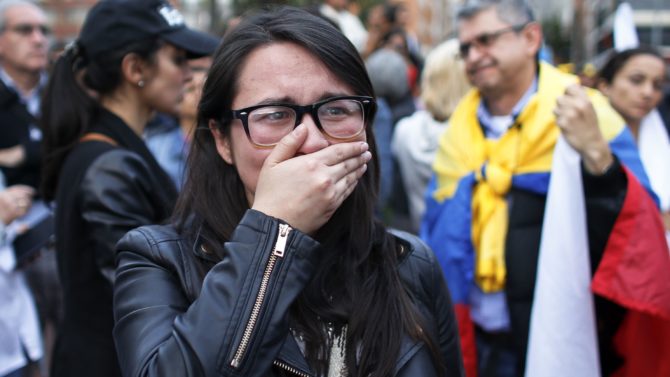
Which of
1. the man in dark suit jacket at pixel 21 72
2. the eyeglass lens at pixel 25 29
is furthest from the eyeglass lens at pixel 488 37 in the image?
the eyeglass lens at pixel 25 29

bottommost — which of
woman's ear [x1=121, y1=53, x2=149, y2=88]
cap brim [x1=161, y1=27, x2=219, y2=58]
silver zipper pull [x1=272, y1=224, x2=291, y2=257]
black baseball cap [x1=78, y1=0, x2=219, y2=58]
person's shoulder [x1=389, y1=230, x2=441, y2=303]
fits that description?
person's shoulder [x1=389, y1=230, x2=441, y2=303]

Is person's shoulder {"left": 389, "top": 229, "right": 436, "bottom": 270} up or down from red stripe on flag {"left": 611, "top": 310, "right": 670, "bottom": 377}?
up

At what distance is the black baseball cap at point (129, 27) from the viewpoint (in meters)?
2.92

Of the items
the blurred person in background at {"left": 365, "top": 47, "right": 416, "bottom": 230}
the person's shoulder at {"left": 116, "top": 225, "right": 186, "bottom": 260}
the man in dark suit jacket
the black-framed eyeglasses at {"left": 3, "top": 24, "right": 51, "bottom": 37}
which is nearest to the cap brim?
the person's shoulder at {"left": 116, "top": 225, "right": 186, "bottom": 260}

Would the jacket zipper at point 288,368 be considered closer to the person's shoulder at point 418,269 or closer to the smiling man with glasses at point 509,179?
the person's shoulder at point 418,269

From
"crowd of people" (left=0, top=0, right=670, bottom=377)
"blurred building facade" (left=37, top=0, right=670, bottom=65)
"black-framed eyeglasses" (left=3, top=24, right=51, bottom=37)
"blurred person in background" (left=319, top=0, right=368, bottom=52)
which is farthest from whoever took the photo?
"blurred building facade" (left=37, top=0, right=670, bottom=65)

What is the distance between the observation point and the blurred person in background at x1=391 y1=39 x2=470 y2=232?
4.96 m

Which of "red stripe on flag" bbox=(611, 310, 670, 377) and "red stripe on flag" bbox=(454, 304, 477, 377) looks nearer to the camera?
"red stripe on flag" bbox=(611, 310, 670, 377)

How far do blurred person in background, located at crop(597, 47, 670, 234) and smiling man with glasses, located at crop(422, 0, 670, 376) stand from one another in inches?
40.0

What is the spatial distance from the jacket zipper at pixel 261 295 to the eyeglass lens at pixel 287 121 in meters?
0.25

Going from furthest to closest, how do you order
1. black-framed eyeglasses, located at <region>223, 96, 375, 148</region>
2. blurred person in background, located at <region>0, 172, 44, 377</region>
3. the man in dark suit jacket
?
the man in dark suit jacket → blurred person in background, located at <region>0, 172, 44, 377</region> → black-framed eyeglasses, located at <region>223, 96, 375, 148</region>

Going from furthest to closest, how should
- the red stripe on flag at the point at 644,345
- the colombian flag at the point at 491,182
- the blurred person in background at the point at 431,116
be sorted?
1. the blurred person in background at the point at 431,116
2. the colombian flag at the point at 491,182
3. the red stripe on flag at the point at 644,345

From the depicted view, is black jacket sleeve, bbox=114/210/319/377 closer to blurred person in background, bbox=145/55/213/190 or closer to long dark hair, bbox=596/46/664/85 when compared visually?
blurred person in background, bbox=145/55/213/190

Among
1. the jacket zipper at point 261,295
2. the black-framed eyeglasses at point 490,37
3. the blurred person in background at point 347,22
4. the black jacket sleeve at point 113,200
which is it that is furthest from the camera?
the blurred person in background at point 347,22
